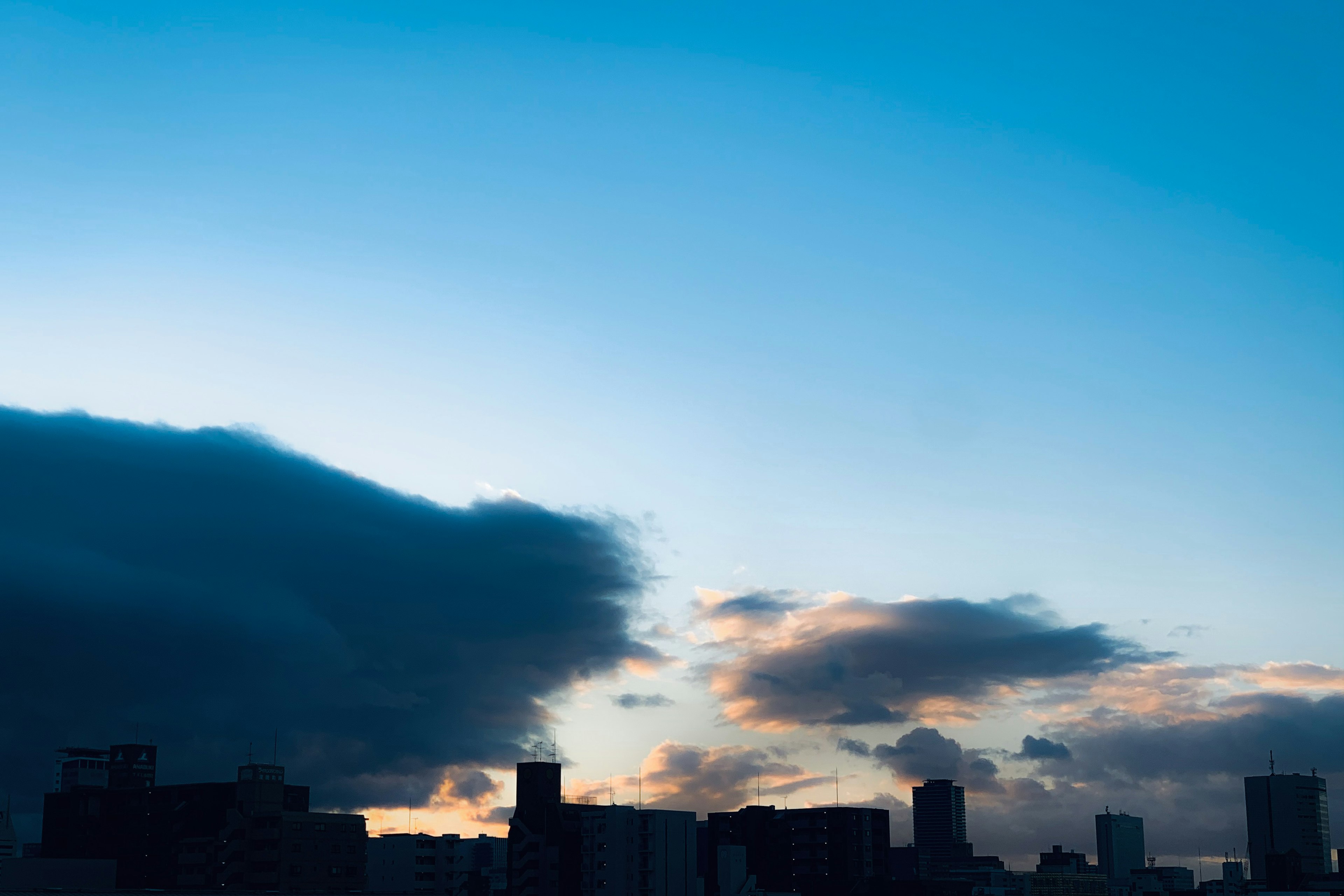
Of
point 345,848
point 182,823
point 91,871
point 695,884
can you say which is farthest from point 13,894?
point 695,884

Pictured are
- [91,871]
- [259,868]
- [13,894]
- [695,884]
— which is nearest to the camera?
[13,894]

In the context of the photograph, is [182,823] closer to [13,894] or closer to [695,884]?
[695,884]

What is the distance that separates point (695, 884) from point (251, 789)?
238 ft

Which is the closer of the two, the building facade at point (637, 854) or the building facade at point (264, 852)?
the building facade at point (264, 852)

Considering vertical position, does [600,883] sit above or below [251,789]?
below

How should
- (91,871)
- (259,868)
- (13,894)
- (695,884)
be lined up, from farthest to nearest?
(695,884) < (259,868) < (91,871) < (13,894)

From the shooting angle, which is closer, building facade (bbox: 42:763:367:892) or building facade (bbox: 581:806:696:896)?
building facade (bbox: 42:763:367:892)

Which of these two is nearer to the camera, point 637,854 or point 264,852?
point 264,852

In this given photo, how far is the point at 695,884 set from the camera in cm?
19238

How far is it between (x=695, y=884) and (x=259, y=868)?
216 ft

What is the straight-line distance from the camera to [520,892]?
199m

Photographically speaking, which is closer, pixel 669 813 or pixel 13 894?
pixel 13 894

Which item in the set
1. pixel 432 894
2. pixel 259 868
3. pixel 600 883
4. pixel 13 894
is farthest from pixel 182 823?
pixel 13 894

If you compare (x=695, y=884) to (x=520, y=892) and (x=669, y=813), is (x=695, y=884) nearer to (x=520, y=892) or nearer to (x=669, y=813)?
(x=669, y=813)
